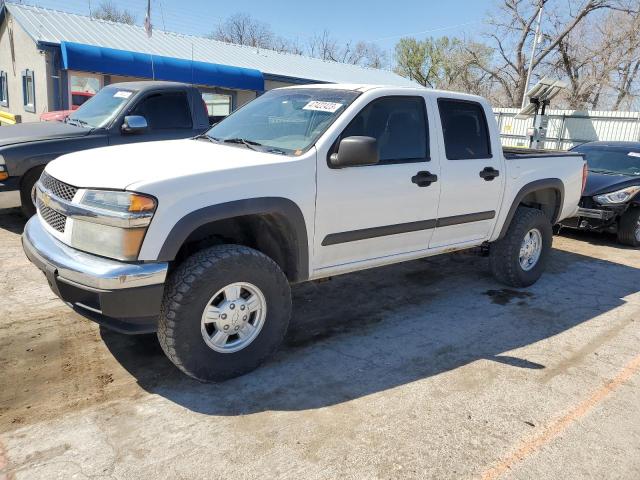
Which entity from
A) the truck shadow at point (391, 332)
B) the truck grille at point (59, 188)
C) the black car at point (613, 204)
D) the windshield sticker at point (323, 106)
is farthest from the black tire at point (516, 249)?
the truck grille at point (59, 188)

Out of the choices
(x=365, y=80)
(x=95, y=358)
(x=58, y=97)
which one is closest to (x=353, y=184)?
(x=95, y=358)

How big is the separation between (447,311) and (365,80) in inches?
900

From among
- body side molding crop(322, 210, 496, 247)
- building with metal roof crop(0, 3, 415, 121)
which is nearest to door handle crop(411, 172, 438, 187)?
body side molding crop(322, 210, 496, 247)

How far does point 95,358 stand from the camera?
3.66 meters

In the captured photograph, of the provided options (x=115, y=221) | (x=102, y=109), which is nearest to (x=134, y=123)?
(x=102, y=109)

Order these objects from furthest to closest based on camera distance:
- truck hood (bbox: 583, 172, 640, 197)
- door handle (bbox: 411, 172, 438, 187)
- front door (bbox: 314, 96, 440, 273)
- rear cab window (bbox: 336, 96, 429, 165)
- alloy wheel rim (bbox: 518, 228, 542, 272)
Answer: truck hood (bbox: 583, 172, 640, 197), alloy wheel rim (bbox: 518, 228, 542, 272), door handle (bbox: 411, 172, 438, 187), rear cab window (bbox: 336, 96, 429, 165), front door (bbox: 314, 96, 440, 273)

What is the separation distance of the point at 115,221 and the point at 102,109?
4859 mm

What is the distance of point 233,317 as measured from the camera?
3.37 m

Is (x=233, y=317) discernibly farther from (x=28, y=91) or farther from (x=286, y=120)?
(x=28, y=91)

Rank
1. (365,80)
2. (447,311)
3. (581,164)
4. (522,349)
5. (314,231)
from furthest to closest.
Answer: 1. (365,80)
2. (581,164)
3. (447,311)
4. (522,349)
5. (314,231)

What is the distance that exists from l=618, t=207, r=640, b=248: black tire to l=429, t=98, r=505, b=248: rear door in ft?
13.0

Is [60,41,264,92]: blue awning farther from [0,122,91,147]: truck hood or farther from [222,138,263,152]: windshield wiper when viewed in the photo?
[222,138,263,152]: windshield wiper

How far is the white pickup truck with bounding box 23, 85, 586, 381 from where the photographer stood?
2.98 meters

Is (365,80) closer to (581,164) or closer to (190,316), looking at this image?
(581,164)
